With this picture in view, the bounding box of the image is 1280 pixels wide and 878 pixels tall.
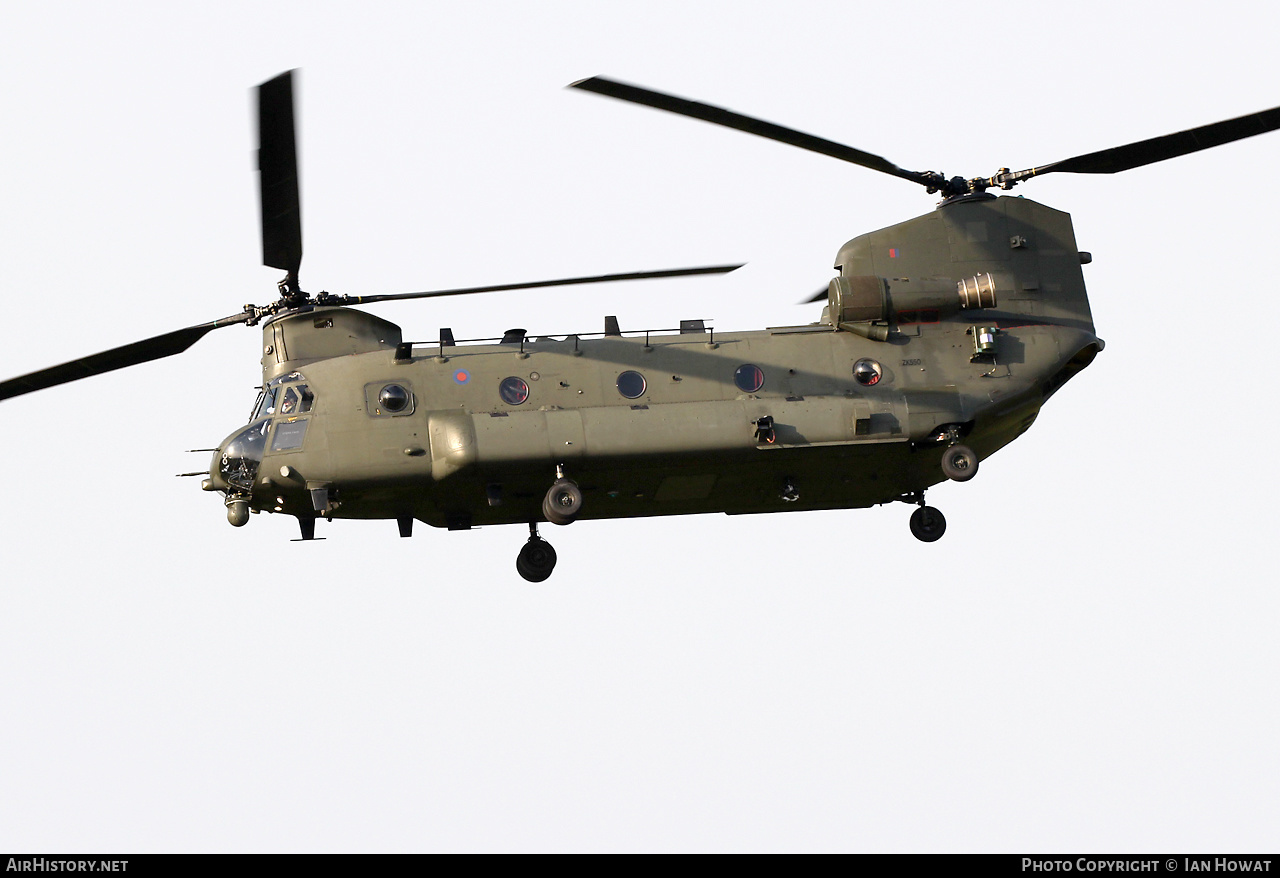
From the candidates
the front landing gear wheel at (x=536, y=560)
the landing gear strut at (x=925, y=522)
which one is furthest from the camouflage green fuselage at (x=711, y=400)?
the front landing gear wheel at (x=536, y=560)

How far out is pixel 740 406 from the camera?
1115 inches

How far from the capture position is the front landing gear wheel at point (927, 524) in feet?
99.1

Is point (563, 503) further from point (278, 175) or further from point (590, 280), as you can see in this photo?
point (278, 175)

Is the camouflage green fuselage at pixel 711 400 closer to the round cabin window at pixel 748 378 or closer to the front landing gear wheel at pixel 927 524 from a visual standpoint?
the round cabin window at pixel 748 378

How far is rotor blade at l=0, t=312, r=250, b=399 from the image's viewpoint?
28156 millimetres

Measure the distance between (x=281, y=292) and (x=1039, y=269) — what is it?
1152 centimetres

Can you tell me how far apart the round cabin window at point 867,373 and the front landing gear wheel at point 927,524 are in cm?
250

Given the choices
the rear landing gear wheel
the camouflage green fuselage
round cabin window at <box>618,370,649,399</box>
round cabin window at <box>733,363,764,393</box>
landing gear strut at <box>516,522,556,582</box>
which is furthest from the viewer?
landing gear strut at <box>516,522,556,582</box>

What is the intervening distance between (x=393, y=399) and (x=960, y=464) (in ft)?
27.2

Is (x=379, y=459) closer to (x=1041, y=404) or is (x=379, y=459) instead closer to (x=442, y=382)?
(x=442, y=382)

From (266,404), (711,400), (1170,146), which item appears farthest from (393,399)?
(1170,146)

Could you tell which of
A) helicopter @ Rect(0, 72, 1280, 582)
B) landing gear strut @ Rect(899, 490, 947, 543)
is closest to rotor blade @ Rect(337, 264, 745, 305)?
helicopter @ Rect(0, 72, 1280, 582)

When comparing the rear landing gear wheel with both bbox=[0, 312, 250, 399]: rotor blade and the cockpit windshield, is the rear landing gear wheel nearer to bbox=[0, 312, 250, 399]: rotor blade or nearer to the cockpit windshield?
the cockpit windshield

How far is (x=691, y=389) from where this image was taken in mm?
28625
